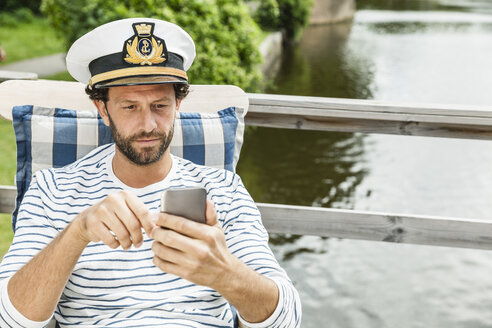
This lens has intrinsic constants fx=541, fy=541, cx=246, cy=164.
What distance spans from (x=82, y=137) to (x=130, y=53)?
564 mm

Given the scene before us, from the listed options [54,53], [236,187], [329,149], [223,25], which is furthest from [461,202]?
[54,53]

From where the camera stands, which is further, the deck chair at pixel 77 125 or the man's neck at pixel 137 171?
the deck chair at pixel 77 125

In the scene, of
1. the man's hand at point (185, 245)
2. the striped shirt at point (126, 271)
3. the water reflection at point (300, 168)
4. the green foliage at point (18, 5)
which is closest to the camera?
the man's hand at point (185, 245)

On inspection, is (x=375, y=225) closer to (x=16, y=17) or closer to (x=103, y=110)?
(x=103, y=110)

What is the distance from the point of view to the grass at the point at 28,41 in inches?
512

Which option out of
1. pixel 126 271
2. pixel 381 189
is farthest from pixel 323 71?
pixel 126 271

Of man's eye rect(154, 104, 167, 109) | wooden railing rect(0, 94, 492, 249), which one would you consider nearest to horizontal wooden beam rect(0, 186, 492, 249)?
wooden railing rect(0, 94, 492, 249)

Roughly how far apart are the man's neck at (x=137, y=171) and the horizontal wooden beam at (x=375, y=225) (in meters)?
0.75

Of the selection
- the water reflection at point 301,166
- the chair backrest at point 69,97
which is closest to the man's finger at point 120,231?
the chair backrest at point 69,97

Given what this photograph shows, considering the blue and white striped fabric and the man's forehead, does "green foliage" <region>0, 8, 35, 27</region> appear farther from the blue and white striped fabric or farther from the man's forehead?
the man's forehead

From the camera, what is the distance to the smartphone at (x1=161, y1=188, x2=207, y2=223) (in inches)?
48.2

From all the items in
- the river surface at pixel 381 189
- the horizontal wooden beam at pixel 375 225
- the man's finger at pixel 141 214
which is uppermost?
the man's finger at pixel 141 214

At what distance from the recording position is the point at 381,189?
803 centimetres

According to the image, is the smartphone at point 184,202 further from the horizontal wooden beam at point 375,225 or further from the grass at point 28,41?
the grass at point 28,41
